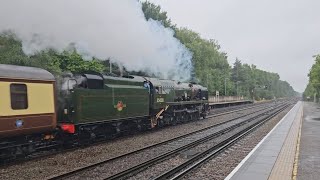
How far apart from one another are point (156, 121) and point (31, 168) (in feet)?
40.1

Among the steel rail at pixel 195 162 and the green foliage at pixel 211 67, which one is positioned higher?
the green foliage at pixel 211 67

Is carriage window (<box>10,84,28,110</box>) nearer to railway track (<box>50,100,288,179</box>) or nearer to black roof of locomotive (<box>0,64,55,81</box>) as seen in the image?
black roof of locomotive (<box>0,64,55,81</box>)

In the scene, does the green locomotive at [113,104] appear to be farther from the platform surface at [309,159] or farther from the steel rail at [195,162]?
the platform surface at [309,159]

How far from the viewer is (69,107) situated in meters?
15.2

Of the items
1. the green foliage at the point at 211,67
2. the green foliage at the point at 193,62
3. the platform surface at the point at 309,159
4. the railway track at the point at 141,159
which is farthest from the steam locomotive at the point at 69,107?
the green foliage at the point at 211,67

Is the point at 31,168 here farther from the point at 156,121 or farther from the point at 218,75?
the point at 218,75

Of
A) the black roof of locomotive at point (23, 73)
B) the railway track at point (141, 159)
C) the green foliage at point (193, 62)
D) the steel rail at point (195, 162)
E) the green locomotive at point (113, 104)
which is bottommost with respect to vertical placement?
the steel rail at point (195, 162)

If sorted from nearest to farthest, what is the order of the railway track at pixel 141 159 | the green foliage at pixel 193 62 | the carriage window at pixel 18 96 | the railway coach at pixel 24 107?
the railway track at pixel 141 159, the railway coach at pixel 24 107, the carriage window at pixel 18 96, the green foliage at pixel 193 62

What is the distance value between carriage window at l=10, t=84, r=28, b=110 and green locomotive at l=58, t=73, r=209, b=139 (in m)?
2.52

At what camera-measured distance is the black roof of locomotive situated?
39.2 feet

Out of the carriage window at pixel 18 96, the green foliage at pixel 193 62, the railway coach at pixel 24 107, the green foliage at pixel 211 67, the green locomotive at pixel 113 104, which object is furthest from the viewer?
the green foliage at pixel 211 67

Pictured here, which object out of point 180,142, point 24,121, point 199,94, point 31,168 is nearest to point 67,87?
point 24,121

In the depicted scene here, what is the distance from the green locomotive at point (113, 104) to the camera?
15.2m

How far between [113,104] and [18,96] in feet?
19.5
